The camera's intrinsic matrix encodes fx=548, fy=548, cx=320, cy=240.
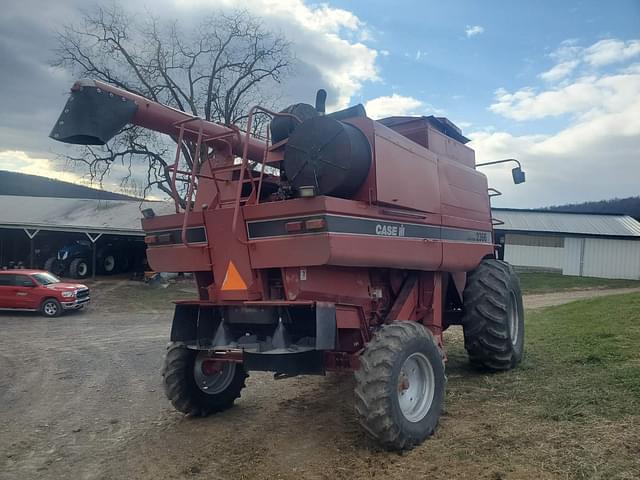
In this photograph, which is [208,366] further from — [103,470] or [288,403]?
[103,470]

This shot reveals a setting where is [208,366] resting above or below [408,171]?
below

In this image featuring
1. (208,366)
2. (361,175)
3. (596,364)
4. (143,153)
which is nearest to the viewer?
(361,175)

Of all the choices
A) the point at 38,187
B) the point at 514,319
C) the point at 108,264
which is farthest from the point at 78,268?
the point at 38,187

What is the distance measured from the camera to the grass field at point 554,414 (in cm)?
411

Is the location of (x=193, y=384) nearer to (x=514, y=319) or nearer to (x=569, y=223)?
(x=514, y=319)

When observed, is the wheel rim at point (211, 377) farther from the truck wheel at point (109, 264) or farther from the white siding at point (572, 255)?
the white siding at point (572, 255)

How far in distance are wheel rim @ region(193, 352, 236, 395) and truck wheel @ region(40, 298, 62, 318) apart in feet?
49.8

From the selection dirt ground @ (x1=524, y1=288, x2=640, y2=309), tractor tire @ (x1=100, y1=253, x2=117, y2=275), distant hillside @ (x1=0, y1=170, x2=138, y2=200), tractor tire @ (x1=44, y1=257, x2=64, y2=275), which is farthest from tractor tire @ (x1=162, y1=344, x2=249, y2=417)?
distant hillside @ (x1=0, y1=170, x2=138, y2=200)

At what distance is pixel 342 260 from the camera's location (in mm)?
4719

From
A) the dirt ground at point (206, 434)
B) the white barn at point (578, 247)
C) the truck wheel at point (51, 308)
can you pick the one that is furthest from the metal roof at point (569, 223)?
the dirt ground at point (206, 434)

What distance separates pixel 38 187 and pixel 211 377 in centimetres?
5716

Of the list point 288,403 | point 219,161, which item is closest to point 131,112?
point 219,161

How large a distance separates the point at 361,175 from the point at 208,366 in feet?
9.48

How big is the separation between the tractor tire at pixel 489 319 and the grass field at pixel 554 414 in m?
0.25
